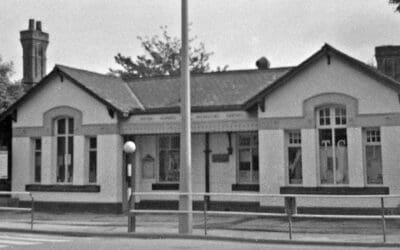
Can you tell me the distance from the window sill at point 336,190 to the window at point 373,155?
39 centimetres

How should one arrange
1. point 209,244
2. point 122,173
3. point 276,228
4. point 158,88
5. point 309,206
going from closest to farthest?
1. point 209,244
2. point 276,228
3. point 309,206
4. point 122,173
5. point 158,88

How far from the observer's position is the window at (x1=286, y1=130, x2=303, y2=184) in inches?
924

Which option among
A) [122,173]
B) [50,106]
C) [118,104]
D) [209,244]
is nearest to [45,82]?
[50,106]

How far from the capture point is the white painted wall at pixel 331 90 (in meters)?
22.1

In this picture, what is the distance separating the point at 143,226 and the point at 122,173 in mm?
6514

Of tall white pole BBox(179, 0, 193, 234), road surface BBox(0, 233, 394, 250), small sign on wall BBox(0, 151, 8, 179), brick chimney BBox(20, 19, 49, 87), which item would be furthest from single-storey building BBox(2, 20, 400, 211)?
road surface BBox(0, 233, 394, 250)

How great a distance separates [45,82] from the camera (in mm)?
27453

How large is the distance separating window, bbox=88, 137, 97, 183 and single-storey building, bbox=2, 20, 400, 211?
0.13 feet

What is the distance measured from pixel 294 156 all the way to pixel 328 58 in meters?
3.71

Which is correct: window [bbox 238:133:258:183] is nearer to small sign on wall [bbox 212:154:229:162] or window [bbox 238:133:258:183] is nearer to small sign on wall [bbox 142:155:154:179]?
small sign on wall [bbox 212:154:229:162]

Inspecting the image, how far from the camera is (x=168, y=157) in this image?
2670cm

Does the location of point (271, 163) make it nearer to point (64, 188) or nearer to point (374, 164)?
point (374, 164)

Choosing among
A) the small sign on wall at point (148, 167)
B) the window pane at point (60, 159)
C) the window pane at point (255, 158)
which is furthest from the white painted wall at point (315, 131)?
the window pane at point (60, 159)

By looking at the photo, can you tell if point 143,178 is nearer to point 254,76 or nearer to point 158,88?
point 158,88
